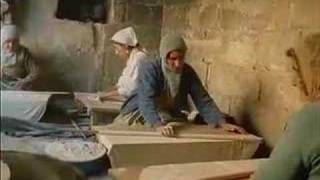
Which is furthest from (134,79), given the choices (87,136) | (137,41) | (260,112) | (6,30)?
(6,30)

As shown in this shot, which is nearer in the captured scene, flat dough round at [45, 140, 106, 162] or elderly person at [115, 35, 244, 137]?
flat dough round at [45, 140, 106, 162]

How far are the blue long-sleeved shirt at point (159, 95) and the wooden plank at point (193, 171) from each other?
116 millimetres

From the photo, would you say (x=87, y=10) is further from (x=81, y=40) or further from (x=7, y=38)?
(x=7, y=38)

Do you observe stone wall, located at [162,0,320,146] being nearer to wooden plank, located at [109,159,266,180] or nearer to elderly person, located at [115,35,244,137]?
elderly person, located at [115,35,244,137]

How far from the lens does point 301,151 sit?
0.71m

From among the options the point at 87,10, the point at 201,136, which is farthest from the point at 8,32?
the point at 201,136

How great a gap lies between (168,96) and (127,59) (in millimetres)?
207

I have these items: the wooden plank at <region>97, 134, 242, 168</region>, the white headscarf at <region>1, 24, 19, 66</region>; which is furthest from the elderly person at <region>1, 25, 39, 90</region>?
the wooden plank at <region>97, 134, 242, 168</region>

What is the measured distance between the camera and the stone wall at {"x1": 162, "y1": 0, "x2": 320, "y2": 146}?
43.2 inches

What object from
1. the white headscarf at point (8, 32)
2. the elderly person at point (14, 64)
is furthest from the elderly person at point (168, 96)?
the white headscarf at point (8, 32)

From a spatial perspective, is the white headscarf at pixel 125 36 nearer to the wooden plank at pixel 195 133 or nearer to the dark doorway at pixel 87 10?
the dark doorway at pixel 87 10

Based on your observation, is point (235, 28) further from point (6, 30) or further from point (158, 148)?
point (6, 30)

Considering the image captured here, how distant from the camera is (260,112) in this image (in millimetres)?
1208

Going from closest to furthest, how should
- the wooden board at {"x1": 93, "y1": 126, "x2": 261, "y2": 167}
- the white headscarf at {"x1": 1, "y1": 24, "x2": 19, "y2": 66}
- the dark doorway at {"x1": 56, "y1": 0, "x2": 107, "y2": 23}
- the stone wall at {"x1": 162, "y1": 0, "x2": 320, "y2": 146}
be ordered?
the white headscarf at {"x1": 1, "y1": 24, "x2": 19, "y2": 66} < the dark doorway at {"x1": 56, "y1": 0, "x2": 107, "y2": 23} < the wooden board at {"x1": 93, "y1": 126, "x2": 261, "y2": 167} < the stone wall at {"x1": 162, "y1": 0, "x2": 320, "y2": 146}
